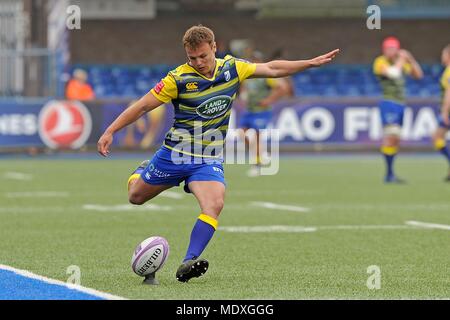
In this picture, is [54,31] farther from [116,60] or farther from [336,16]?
[336,16]

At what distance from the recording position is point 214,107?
30.1 feet

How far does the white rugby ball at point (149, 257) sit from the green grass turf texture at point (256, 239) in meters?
0.11

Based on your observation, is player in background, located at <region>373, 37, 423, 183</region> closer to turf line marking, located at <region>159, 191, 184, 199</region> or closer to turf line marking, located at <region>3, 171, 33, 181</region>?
turf line marking, located at <region>159, 191, 184, 199</region>

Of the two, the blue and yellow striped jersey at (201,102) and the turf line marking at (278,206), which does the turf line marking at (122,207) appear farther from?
the blue and yellow striped jersey at (201,102)

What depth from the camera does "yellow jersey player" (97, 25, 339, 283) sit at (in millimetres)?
8898

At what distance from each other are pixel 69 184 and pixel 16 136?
8162 millimetres

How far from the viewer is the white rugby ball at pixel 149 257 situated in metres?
8.55

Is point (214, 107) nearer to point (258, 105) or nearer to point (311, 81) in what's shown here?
point (258, 105)

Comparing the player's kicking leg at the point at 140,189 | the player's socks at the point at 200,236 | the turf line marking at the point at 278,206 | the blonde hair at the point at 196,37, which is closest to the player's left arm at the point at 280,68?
the blonde hair at the point at 196,37

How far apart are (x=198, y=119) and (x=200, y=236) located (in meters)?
0.98

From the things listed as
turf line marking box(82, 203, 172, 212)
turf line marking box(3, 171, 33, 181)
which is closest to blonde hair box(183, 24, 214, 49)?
turf line marking box(82, 203, 172, 212)

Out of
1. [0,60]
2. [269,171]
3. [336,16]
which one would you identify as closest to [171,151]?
[269,171]

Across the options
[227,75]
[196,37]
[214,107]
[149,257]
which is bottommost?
[149,257]

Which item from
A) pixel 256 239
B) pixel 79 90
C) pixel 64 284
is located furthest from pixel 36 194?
pixel 79 90
